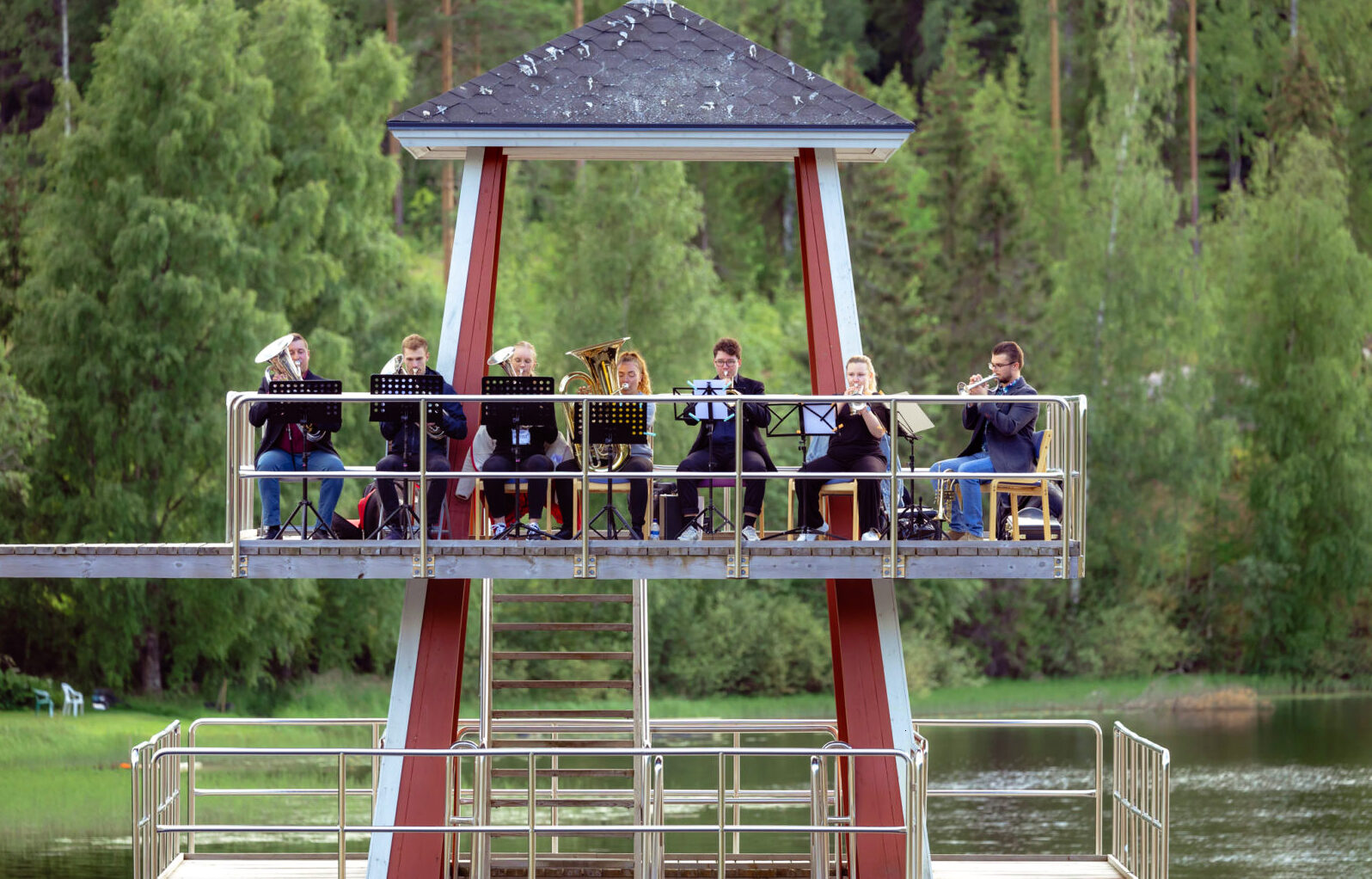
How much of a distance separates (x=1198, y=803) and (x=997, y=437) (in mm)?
18594

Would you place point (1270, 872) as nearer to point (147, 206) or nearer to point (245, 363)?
point (245, 363)

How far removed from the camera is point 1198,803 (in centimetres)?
2902

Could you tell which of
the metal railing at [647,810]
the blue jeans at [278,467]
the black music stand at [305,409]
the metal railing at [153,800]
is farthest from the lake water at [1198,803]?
the black music stand at [305,409]

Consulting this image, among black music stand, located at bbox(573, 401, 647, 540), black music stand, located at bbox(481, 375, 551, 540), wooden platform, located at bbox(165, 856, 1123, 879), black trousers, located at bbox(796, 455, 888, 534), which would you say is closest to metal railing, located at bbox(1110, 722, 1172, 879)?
wooden platform, located at bbox(165, 856, 1123, 879)

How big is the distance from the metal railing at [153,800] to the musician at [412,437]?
213cm

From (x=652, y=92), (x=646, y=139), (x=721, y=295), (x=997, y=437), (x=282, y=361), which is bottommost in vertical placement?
(x=997, y=437)

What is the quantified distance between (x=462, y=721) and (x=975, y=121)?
39.3 meters

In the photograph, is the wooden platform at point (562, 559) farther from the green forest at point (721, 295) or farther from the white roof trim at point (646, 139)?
the green forest at point (721, 295)

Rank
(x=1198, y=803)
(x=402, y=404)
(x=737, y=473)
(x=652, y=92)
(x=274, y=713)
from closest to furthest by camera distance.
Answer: (x=737, y=473)
(x=402, y=404)
(x=652, y=92)
(x=1198, y=803)
(x=274, y=713)

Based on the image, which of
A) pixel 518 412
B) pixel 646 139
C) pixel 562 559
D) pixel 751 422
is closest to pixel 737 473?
pixel 751 422

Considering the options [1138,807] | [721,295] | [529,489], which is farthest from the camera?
[721,295]

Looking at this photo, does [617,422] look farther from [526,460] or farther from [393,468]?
[393,468]

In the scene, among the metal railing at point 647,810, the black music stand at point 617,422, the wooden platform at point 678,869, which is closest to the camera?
the metal railing at point 647,810

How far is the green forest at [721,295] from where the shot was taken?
3369 cm
